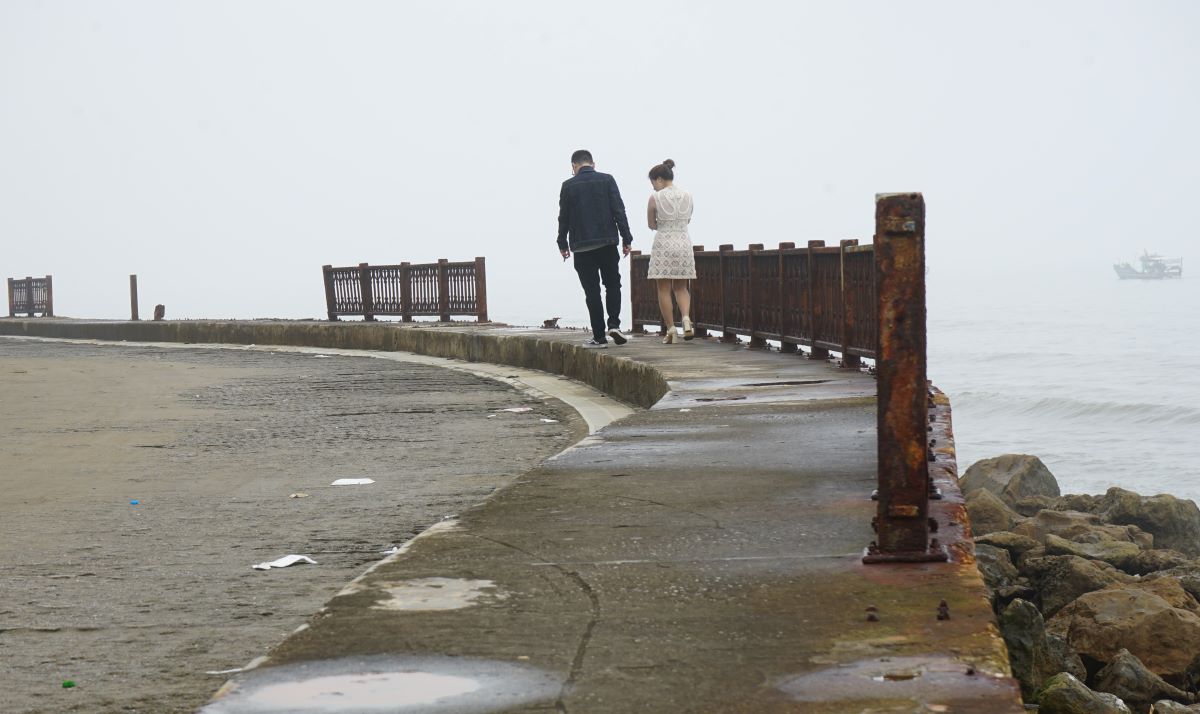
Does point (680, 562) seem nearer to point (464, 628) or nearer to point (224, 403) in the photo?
point (464, 628)

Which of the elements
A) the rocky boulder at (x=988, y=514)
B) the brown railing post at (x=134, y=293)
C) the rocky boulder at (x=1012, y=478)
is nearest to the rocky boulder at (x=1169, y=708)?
the rocky boulder at (x=988, y=514)

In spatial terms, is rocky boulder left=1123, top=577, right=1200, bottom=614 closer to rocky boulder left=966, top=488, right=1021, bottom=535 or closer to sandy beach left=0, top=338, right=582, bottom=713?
rocky boulder left=966, top=488, right=1021, bottom=535

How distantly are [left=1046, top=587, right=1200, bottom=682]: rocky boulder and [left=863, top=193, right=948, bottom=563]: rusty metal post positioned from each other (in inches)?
138

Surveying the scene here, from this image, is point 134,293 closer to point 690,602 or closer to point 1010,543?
point 1010,543

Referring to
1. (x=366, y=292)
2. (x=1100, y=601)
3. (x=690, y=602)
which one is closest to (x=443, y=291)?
(x=366, y=292)

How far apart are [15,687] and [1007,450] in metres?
32.4

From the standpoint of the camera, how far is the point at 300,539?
7094 millimetres

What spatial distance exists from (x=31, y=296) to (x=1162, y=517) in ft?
Result: 133

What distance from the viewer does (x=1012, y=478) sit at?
58.7ft

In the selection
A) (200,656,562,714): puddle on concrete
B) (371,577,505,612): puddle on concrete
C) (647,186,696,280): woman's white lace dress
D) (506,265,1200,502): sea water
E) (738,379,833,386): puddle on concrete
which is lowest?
(506,265,1200,502): sea water

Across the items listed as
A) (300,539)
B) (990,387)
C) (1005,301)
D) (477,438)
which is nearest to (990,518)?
(477,438)

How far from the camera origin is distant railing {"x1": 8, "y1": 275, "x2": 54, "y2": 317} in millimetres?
46822

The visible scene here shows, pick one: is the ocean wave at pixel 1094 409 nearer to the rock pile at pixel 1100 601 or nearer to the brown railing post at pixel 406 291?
the brown railing post at pixel 406 291

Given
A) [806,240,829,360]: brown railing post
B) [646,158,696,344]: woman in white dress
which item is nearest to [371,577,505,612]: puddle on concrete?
[806,240,829,360]: brown railing post
